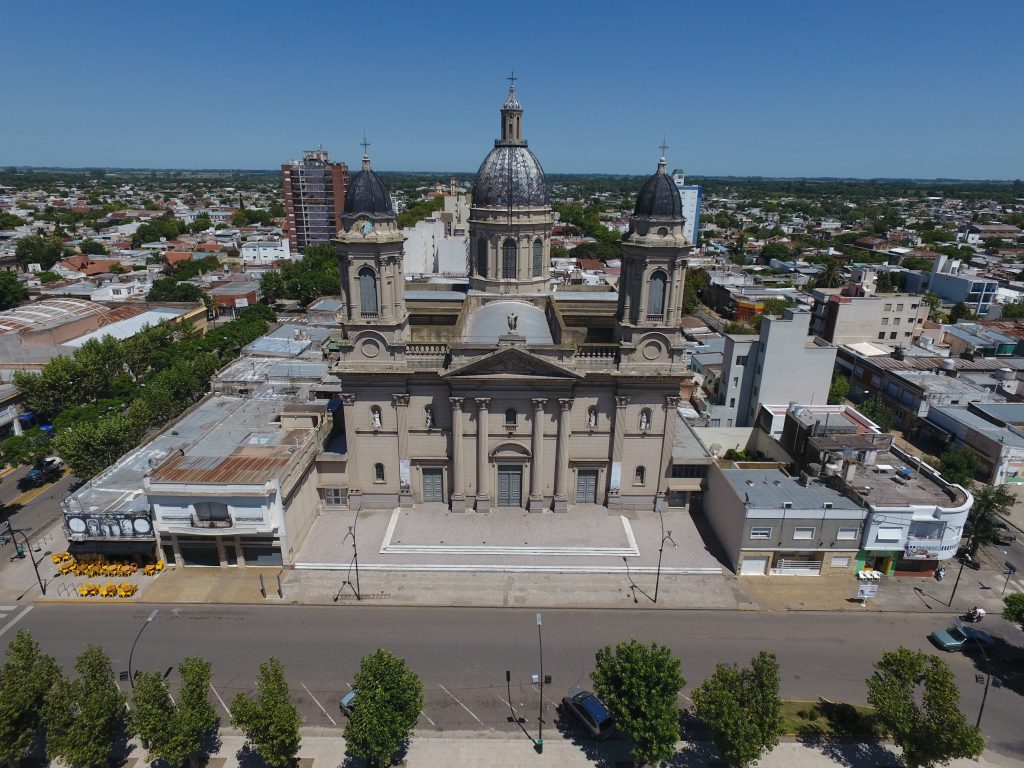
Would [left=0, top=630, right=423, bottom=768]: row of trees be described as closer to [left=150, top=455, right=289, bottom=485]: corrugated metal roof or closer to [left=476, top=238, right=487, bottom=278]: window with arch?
[left=150, top=455, right=289, bottom=485]: corrugated metal roof

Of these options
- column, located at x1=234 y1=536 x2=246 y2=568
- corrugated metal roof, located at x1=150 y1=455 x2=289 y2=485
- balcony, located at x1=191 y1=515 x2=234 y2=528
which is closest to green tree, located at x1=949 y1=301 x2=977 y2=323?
corrugated metal roof, located at x1=150 y1=455 x2=289 y2=485

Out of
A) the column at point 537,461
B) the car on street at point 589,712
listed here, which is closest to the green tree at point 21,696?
the car on street at point 589,712

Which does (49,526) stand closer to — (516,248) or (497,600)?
(497,600)

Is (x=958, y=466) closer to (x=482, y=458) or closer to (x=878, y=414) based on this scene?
(x=878, y=414)

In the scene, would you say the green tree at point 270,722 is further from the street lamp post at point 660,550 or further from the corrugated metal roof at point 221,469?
the street lamp post at point 660,550

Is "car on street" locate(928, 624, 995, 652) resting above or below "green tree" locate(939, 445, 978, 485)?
below

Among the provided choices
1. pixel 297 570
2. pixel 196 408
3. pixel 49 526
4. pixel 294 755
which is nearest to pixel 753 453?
pixel 297 570
